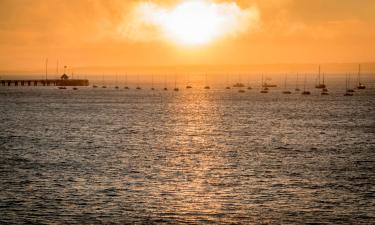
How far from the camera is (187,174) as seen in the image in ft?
209

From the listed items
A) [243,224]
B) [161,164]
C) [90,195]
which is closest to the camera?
[243,224]

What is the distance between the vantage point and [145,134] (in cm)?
10600

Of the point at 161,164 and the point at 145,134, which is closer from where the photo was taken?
the point at 161,164

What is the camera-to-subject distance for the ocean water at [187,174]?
47.1m

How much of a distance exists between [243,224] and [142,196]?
12.2 m

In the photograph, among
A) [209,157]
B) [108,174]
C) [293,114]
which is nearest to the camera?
[108,174]

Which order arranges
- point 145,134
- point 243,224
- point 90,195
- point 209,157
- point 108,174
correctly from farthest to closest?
point 145,134 < point 209,157 < point 108,174 < point 90,195 < point 243,224

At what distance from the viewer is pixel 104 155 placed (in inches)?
3081

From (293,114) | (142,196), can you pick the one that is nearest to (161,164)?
(142,196)

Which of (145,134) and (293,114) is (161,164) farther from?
(293,114)

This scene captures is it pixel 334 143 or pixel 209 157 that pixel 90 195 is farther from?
pixel 334 143

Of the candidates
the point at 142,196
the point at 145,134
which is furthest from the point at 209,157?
the point at 145,134

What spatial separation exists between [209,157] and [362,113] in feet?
308

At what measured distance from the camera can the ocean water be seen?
155 ft
